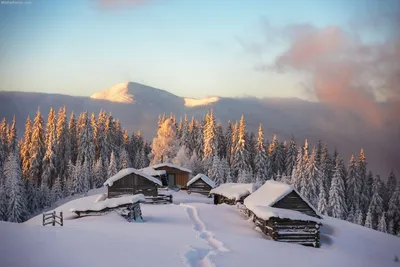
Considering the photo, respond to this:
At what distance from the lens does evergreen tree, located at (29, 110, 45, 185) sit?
82.4 meters

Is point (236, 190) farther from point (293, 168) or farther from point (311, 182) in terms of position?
point (293, 168)

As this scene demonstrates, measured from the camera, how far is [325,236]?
33.8 m

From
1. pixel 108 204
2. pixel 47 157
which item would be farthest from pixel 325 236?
pixel 47 157

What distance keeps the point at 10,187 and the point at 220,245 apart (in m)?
46.4

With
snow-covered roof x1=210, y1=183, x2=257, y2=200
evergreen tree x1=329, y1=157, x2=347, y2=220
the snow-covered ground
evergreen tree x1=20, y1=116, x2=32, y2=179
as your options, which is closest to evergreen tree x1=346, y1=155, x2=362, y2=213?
evergreen tree x1=329, y1=157, x2=347, y2=220

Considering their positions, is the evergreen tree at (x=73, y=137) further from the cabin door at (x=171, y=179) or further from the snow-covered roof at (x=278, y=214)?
the snow-covered roof at (x=278, y=214)

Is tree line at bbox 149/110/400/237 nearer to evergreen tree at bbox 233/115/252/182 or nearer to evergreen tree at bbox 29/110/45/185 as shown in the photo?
evergreen tree at bbox 233/115/252/182

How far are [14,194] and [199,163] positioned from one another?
38.3 m

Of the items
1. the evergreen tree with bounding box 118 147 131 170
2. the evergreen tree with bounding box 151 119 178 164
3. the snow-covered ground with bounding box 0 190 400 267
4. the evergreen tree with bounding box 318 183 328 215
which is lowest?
the evergreen tree with bounding box 318 183 328 215

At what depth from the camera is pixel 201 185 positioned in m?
62.2

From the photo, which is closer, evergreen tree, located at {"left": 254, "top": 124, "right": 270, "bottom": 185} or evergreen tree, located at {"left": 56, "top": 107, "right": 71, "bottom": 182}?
evergreen tree, located at {"left": 56, "top": 107, "right": 71, "bottom": 182}

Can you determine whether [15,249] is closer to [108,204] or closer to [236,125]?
[108,204]

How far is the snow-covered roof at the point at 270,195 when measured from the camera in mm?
33062

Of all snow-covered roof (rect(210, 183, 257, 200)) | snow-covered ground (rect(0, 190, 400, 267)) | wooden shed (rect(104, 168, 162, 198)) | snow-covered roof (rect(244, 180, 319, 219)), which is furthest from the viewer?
wooden shed (rect(104, 168, 162, 198))
